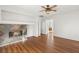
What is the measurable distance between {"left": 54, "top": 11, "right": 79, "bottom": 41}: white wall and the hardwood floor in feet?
0.31

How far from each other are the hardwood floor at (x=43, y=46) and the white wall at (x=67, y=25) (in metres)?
0.09

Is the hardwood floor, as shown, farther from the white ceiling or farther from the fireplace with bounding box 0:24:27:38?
the white ceiling

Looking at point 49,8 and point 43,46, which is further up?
point 49,8

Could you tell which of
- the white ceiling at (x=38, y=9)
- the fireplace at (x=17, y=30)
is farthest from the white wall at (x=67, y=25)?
the fireplace at (x=17, y=30)

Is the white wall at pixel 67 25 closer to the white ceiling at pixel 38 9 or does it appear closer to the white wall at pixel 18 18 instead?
the white ceiling at pixel 38 9

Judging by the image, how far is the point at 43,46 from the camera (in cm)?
156

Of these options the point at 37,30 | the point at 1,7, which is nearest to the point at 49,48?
the point at 37,30

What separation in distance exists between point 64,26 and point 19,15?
0.78 m

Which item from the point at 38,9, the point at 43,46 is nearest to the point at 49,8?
the point at 38,9

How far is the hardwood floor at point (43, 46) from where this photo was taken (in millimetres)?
1480

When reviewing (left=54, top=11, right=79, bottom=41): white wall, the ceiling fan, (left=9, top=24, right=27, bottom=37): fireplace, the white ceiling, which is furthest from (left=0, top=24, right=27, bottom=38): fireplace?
(left=54, top=11, right=79, bottom=41): white wall

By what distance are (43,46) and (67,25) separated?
1.79ft

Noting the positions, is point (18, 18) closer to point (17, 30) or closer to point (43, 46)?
point (17, 30)

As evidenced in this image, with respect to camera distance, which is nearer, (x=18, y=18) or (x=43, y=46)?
(x=18, y=18)
